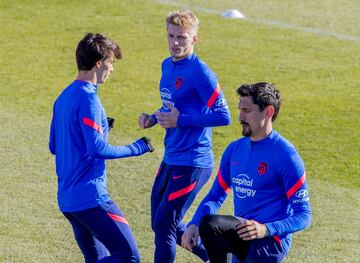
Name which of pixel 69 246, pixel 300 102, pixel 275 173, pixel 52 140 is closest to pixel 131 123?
pixel 300 102

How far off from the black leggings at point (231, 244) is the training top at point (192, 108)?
1.43 m

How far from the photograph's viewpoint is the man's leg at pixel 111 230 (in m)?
7.21

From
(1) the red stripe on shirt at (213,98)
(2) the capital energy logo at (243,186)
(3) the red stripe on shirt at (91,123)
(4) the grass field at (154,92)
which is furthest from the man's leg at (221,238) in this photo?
(4) the grass field at (154,92)

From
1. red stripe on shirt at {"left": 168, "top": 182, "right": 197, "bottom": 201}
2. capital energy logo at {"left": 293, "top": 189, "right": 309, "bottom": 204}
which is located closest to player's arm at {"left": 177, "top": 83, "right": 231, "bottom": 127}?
red stripe on shirt at {"left": 168, "top": 182, "right": 197, "bottom": 201}

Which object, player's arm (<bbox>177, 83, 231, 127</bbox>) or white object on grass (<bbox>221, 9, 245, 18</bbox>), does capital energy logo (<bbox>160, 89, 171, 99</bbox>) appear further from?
white object on grass (<bbox>221, 9, 245, 18</bbox>)

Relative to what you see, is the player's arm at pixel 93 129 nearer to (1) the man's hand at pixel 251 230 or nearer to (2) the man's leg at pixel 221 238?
(2) the man's leg at pixel 221 238

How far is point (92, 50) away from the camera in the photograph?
718 centimetres

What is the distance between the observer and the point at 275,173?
660 centimetres

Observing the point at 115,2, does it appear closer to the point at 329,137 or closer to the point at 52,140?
the point at 329,137

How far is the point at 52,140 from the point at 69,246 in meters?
1.80

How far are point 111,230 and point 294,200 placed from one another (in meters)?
1.48

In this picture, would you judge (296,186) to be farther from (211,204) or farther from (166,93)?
(166,93)

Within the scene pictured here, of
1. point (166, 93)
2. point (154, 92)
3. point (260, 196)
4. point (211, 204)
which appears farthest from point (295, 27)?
point (260, 196)

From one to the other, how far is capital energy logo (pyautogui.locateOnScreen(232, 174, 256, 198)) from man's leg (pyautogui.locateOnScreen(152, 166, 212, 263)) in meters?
1.20
